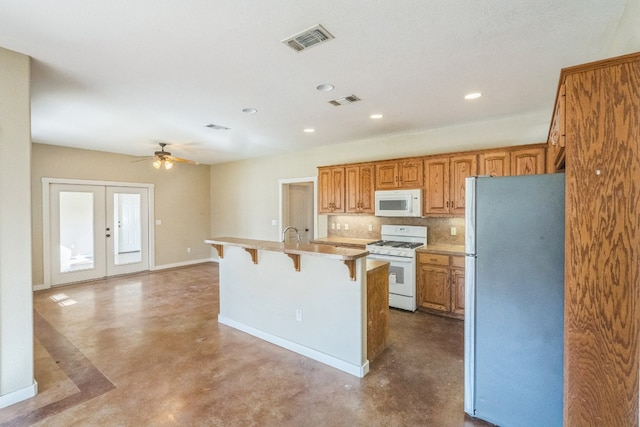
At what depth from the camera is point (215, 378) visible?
9.16 ft

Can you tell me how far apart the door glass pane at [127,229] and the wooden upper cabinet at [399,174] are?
18.9 feet

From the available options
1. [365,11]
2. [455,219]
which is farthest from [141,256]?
[365,11]

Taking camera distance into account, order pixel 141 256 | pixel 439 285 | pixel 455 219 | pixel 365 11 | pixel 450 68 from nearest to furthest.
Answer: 1. pixel 365 11
2. pixel 450 68
3. pixel 439 285
4. pixel 455 219
5. pixel 141 256

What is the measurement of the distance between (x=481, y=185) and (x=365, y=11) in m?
1.41

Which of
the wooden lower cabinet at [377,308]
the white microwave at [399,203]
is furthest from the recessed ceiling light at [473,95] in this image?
the wooden lower cabinet at [377,308]

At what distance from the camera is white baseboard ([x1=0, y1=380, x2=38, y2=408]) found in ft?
7.77

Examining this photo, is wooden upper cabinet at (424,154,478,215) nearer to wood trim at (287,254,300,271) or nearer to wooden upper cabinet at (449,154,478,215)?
wooden upper cabinet at (449,154,478,215)

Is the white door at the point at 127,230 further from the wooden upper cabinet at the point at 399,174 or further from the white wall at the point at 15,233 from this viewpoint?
the wooden upper cabinet at the point at 399,174

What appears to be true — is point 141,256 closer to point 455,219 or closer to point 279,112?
point 279,112

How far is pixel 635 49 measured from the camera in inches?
66.0

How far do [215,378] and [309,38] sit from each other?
300 cm

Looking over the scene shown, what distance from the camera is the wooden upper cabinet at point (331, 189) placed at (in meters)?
5.62

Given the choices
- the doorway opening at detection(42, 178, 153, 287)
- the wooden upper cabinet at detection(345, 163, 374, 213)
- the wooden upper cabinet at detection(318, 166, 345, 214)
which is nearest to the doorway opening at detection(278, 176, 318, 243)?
the wooden upper cabinet at detection(318, 166, 345, 214)

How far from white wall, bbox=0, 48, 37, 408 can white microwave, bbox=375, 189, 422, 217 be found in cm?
424
